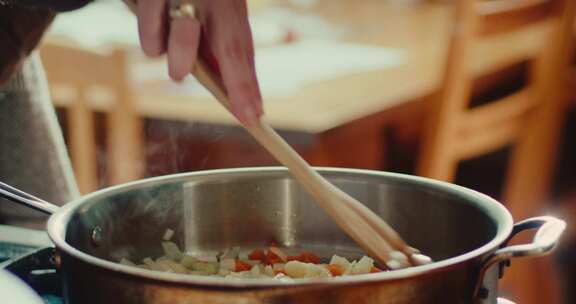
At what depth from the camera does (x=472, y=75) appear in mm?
2277

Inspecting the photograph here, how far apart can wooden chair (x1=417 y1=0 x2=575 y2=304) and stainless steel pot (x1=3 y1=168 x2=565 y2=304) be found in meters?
1.14

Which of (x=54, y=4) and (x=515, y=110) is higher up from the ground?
(x=54, y=4)

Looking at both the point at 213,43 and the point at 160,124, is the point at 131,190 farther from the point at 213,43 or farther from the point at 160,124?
the point at 160,124

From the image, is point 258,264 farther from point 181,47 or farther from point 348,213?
point 181,47

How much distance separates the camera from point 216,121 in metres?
2.25

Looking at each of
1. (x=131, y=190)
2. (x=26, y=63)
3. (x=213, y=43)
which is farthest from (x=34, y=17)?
(x=213, y=43)

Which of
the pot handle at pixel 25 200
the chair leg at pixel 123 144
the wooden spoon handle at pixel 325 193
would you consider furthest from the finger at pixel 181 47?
the chair leg at pixel 123 144

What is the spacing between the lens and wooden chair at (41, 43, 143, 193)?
213 cm

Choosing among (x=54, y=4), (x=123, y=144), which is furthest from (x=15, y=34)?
(x=123, y=144)

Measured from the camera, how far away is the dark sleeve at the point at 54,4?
0.91m

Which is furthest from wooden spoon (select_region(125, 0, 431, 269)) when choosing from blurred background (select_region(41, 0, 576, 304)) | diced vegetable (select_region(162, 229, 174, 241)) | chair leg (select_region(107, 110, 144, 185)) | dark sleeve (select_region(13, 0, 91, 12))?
chair leg (select_region(107, 110, 144, 185))

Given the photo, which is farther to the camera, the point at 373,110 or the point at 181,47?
the point at 373,110

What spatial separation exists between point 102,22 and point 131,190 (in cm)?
248

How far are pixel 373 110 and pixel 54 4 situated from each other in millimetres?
1468
